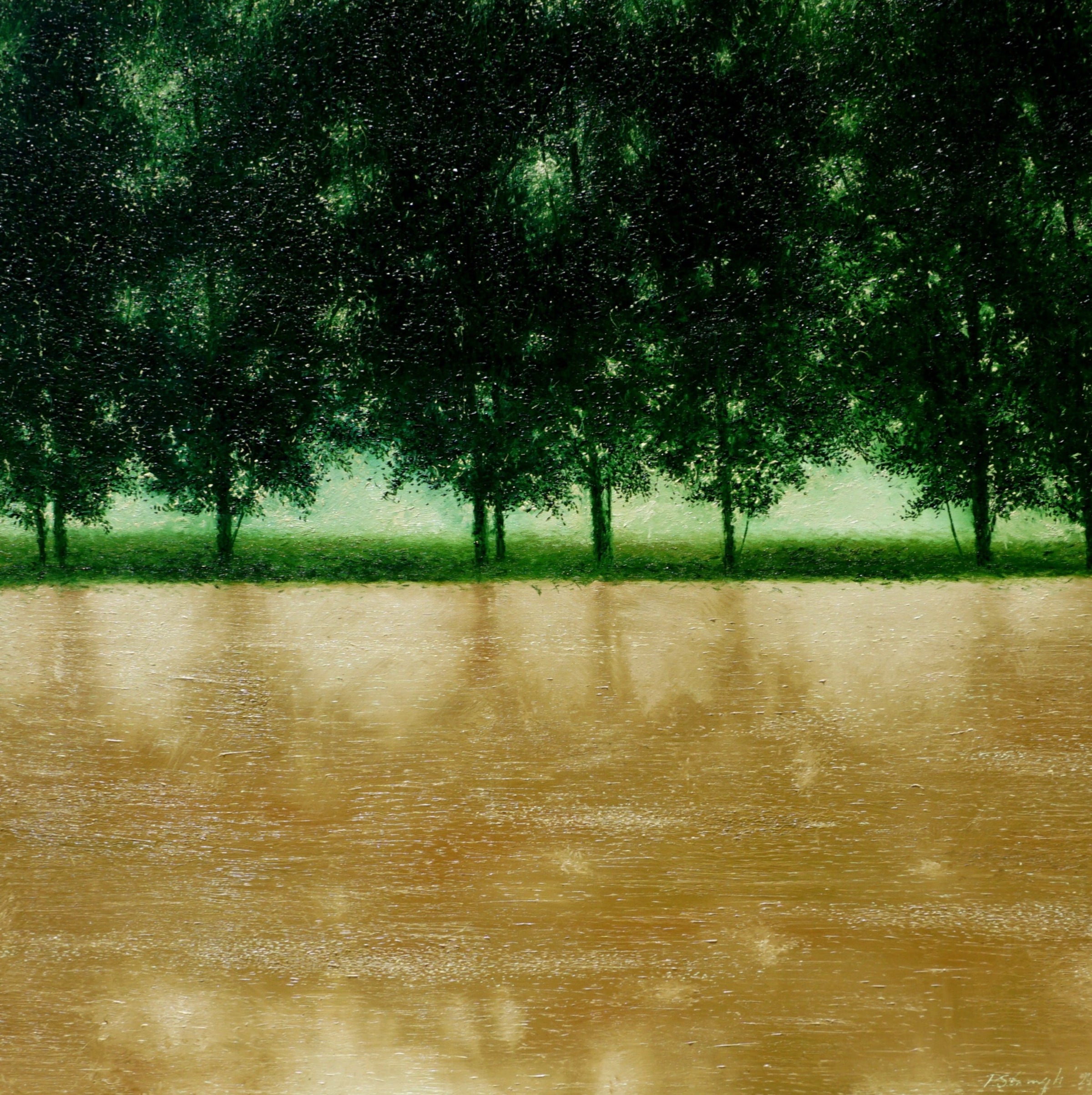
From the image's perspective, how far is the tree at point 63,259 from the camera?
110 inches

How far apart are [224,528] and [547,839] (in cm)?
142

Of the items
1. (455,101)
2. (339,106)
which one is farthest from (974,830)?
(339,106)

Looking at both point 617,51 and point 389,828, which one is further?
point 617,51

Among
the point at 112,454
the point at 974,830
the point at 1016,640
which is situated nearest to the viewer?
the point at 974,830

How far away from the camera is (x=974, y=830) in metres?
2.19

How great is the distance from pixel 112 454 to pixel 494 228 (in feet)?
4.34

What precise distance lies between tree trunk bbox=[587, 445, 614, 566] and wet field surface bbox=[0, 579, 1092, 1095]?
154mm

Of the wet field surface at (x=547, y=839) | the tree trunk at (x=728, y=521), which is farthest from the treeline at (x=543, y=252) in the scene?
the wet field surface at (x=547, y=839)

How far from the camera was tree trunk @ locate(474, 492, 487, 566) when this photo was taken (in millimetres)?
2943

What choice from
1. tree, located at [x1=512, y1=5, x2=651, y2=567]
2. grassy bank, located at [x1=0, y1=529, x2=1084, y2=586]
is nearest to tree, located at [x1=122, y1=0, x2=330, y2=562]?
grassy bank, located at [x1=0, y1=529, x2=1084, y2=586]

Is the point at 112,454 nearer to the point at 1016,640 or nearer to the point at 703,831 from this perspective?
the point at 703,831

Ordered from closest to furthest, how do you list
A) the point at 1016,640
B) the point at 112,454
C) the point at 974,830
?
the point at 974,830, the point at 1016,640, the point at 112,454

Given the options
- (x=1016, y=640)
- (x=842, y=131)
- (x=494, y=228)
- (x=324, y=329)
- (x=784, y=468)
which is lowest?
(x=1016, y=640)

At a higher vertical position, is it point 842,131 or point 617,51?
point 617,51
